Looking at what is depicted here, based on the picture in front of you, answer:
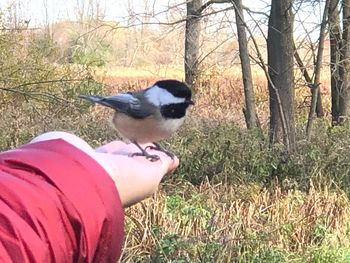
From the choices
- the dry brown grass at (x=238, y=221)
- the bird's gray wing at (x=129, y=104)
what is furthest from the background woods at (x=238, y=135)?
the bird's gray wing at (x=129, y=104)

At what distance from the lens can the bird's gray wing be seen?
2467 mm

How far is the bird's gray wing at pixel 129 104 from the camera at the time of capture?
247 cm

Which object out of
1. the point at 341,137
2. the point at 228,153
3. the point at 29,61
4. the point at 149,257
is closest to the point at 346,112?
the point at 341,137

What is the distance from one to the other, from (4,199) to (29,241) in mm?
63

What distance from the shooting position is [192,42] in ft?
35.2

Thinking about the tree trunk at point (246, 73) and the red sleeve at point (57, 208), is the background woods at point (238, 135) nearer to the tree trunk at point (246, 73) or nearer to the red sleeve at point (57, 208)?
the tree trunk at point (246, 73)

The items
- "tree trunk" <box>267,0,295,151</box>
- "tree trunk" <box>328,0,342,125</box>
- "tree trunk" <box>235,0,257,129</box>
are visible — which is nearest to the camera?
"tree trunk" <box>267,0,295,151</box>

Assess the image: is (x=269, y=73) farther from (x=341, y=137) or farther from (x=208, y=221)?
(x=208, y=221)

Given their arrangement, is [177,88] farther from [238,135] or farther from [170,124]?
[238,135]

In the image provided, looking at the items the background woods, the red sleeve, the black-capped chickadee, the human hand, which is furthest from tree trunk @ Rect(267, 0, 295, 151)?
the red sleeve

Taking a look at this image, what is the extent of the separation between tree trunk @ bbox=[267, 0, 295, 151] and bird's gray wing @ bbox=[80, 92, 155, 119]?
507cm

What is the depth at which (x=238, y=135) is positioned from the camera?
279 inches

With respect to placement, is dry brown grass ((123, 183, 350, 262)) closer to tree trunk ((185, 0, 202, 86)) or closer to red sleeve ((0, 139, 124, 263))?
red sleeve ((0, 139, 124, 263))

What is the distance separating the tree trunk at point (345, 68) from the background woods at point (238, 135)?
14mm
